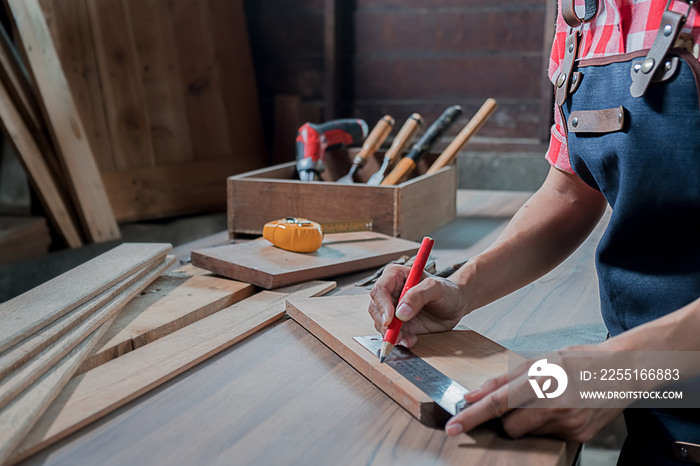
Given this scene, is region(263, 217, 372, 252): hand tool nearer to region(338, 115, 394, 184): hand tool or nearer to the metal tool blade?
the metal tool blade

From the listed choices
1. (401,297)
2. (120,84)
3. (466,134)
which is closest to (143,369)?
(401,297)

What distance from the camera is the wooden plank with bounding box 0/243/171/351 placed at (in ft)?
3.00

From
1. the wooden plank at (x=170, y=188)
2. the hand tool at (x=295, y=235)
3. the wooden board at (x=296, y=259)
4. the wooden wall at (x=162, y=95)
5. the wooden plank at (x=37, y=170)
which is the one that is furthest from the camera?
the wooden plank at (x=170, y=188)

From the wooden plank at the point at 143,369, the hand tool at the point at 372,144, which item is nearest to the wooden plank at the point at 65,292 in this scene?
the wooden plank at the point at 143,369

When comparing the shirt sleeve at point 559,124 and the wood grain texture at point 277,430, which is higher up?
the shirt sleeve at point 559,124

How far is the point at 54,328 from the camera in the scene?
3.05 feet

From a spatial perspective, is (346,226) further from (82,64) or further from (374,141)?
(82,64)

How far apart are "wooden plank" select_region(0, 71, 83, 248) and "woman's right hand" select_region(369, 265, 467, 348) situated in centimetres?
240

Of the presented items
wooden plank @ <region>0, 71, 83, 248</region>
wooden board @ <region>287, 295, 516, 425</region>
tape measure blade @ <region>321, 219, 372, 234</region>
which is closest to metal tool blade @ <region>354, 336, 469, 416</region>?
wooden board @ <region>287, 295, 516, 425</region>

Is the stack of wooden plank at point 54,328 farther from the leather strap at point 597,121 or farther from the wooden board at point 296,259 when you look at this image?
the leather strap at point 597,121

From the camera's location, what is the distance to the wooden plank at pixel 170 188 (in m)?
3.56

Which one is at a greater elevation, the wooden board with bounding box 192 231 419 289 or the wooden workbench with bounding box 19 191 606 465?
the wooden board with bounding box 192 231 419 289
